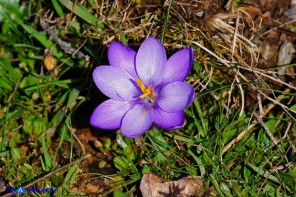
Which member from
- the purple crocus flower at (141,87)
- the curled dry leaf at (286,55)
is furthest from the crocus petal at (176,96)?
the curled dry leaf at (286,55)

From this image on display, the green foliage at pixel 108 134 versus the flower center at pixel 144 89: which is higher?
the flower center at pixel 144 89

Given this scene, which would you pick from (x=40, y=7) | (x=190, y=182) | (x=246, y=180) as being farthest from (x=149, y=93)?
(x=40, y=7)

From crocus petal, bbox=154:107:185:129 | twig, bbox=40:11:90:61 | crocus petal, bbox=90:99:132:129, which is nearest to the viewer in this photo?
crocus petal, bbox=154:107:185:129

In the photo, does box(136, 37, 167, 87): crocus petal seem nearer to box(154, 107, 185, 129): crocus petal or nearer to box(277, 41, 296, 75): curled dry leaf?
box(154, 107, 185, 129): crocus petal

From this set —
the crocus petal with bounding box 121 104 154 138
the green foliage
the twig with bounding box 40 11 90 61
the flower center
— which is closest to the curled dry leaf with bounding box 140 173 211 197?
the green foliage

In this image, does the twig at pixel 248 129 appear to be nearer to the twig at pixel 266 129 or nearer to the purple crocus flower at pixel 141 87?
the twig at pixel 266 129

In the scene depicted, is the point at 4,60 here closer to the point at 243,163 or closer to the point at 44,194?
the point at 44,194
